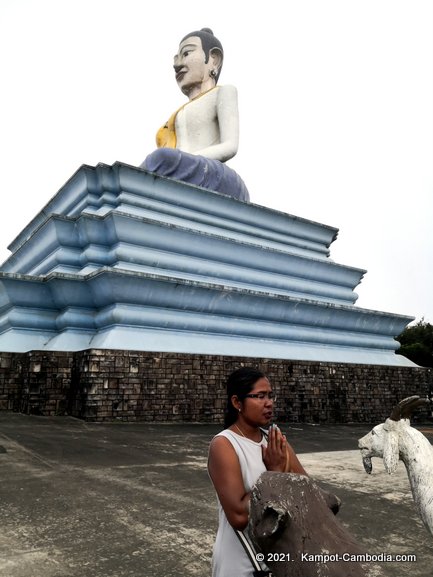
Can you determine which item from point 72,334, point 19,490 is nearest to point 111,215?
point 72,334

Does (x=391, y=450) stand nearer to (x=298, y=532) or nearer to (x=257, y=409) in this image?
(x=257, y=409)

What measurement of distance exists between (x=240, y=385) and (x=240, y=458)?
0.30 metres

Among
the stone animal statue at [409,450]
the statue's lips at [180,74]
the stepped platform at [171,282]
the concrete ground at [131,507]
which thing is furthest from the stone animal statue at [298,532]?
the statue's lips at [180,74]

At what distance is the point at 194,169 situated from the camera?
13062mm

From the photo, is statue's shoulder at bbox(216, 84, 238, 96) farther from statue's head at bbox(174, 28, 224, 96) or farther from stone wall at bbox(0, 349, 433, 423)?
stone wall at bbox(0, 349, 433, 423)

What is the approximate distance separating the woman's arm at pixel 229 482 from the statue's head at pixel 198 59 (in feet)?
53.5

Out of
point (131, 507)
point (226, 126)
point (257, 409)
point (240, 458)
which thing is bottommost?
point (131, 507)

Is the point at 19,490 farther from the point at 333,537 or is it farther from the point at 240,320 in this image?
the point at 240,320

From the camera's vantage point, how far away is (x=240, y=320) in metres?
11.4

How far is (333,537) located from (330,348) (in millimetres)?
11678

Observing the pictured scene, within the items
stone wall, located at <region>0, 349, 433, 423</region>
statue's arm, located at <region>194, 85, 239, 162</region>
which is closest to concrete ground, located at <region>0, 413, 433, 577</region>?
stone wall, located at <region>0, 349, 433, 423</region>

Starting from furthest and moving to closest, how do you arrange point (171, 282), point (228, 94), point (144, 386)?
point (228, 94)
point (171, 282)
point (144, 386)

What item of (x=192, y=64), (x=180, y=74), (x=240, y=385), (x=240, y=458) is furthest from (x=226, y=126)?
(x=240, y=458)

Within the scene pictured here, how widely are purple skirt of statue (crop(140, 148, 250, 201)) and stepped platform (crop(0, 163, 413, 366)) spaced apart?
2.42 feet
